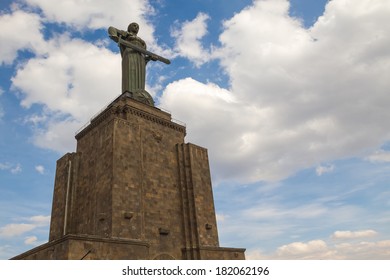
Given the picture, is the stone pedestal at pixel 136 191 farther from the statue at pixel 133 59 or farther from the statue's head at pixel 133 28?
the statue's head at pixel 133 28

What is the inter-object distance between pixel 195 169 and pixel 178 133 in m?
3.72

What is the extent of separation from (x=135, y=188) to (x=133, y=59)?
13.3 metres

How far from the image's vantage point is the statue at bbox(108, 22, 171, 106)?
30.0 metres

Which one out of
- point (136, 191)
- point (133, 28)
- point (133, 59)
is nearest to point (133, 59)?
point (133, 59)

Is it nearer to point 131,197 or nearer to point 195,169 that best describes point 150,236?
point 131,197

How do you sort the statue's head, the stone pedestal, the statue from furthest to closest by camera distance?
the statue's head, the statue, the stone pedestal

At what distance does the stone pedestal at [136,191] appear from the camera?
72.7 feet

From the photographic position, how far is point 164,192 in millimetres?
25891

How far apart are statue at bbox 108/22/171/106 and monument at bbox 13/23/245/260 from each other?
0.36 ft

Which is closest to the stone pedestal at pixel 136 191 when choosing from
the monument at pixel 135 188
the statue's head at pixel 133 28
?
the monument at pixel 135 188

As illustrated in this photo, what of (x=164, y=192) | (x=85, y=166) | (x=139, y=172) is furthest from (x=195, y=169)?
(x=85, y=166)

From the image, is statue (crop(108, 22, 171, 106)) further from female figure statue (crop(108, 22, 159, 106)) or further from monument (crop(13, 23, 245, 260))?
monument (crop(13, 23, 245, 260))

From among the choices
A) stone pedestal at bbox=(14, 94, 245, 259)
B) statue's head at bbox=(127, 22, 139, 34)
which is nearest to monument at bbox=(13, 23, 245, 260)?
stone pedestal at bbox=(14, 94, 245, 259)

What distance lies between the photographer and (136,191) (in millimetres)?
23672
